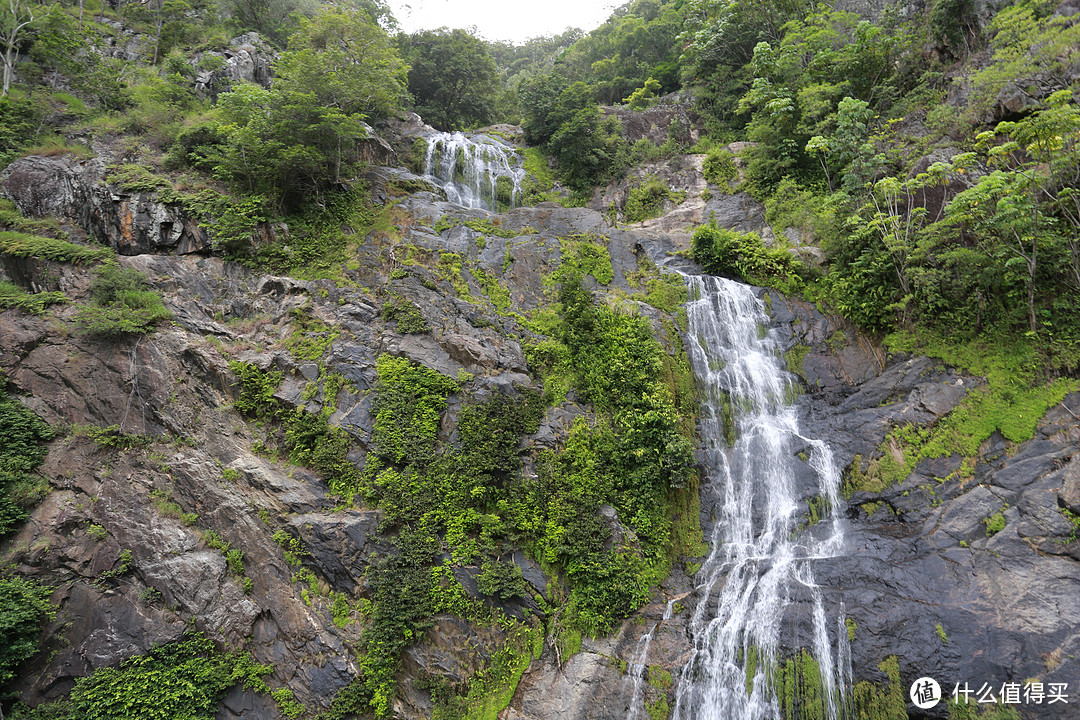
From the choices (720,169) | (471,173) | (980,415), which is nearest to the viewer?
(980,415)

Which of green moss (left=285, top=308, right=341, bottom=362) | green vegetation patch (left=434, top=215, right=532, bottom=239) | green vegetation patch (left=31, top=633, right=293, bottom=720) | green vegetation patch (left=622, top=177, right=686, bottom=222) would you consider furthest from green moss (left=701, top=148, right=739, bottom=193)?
green vegetation patch (left=31, top=633, right=293, bottom=720)

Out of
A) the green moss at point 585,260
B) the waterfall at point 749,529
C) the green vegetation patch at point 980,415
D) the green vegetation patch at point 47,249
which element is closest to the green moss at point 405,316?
the green moss at point 585,260

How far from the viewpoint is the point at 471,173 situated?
21.4m

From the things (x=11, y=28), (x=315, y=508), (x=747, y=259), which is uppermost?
(x=11, y=28)

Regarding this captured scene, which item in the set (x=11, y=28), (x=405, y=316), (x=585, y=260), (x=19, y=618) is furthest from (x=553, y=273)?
(x=11, y=28)

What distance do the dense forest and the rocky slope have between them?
300 mm

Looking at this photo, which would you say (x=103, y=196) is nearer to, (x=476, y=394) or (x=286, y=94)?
(x=286, y=94)

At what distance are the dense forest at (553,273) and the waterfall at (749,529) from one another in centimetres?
96

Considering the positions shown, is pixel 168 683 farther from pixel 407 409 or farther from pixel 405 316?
pixel 405 316

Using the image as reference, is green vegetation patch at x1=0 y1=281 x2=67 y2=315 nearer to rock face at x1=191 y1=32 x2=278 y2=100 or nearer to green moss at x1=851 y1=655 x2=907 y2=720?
rock face at x1=191 y1=32 x2=278 y2=100

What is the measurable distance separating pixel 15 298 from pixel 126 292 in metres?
2.12

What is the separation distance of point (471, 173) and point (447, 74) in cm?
906

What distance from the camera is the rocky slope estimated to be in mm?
8211

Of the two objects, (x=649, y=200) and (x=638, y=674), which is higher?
(x=649, y=200)
